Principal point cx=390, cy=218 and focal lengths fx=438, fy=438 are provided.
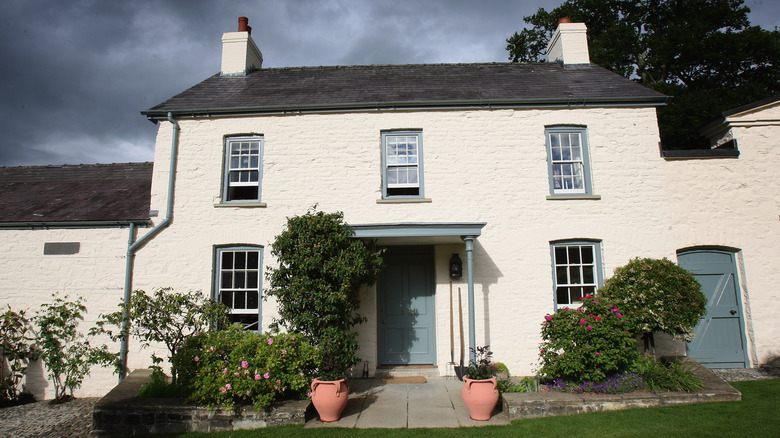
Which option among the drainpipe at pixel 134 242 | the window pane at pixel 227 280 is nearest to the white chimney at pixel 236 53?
the drainpipe at pixel 134 242

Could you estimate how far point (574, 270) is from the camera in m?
9.22

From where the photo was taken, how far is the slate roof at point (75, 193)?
375 inches

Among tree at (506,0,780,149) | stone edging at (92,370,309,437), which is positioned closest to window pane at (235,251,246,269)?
stone edging at (92,370,309,437)

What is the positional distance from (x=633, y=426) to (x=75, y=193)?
501 inches

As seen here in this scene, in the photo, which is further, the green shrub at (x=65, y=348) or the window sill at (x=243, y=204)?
the window sill at (x=243, y=204)

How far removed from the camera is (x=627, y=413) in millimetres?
6406

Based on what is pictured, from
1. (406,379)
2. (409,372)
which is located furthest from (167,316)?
(409,372)

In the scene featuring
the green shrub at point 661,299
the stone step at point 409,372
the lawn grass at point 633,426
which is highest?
the green shrub at point 661,299

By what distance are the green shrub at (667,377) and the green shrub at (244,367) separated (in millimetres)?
5387

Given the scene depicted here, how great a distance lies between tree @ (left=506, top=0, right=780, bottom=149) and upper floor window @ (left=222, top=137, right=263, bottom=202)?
1591 centimetres

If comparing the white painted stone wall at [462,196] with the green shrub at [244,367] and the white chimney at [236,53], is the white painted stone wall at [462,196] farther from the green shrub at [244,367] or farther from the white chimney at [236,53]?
the white chimney at [236,53]

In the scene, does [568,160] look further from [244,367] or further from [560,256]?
[244,367]

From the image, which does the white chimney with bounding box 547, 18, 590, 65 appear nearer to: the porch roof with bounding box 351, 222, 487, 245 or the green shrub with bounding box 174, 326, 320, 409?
the porch roof with bounding box 351, 222, 487, 245

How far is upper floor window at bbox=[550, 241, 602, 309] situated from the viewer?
9.12m
